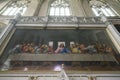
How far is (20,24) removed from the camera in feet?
33.7

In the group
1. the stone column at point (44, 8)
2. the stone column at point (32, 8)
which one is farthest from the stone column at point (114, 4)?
the stone column at point (32, 8)

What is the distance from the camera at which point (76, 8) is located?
15.0 m

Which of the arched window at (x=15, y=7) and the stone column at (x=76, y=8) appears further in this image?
the arched window at (x=15, y=7)

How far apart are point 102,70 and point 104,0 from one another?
12606 millimetres

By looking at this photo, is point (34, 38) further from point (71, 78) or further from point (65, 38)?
point (71, 78)

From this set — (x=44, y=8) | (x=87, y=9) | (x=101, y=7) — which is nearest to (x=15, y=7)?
→ (x=44, y=8)

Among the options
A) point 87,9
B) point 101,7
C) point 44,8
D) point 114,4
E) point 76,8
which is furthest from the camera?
point 101,7

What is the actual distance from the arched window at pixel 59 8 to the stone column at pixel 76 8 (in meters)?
0.57

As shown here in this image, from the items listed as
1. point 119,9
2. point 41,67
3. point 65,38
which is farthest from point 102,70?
point 119,9

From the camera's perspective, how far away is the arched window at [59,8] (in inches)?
598

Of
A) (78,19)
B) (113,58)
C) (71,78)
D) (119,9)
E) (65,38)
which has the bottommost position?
(71,78)

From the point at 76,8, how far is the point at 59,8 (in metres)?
2.07

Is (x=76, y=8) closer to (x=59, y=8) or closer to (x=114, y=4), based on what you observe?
(x=59, y=8)

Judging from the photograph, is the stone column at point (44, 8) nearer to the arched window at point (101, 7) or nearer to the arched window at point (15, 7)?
the arched window at point (15, 7)
